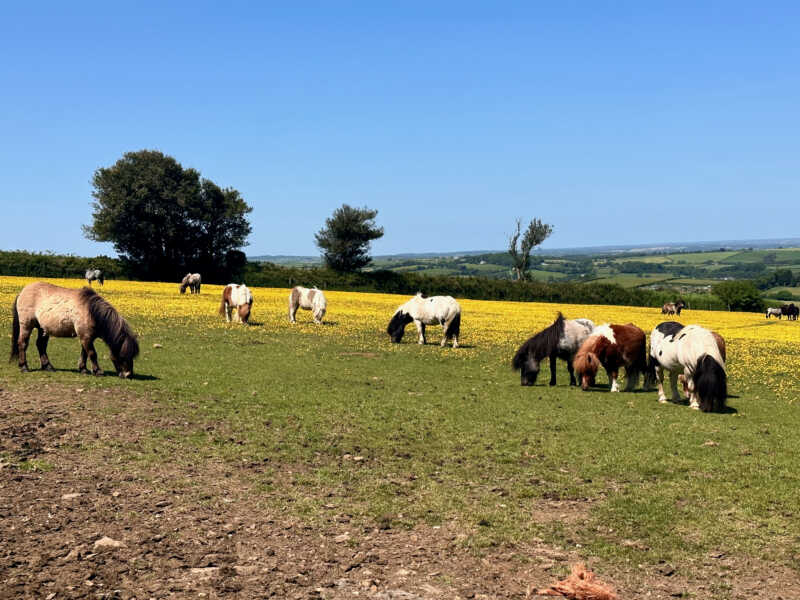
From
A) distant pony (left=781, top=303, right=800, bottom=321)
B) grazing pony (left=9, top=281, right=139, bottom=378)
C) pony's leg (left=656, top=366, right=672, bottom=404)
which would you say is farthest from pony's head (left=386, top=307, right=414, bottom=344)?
distant pony (left=781, top=303, right=800, bottom=321)

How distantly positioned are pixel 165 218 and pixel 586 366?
66452 millimetres

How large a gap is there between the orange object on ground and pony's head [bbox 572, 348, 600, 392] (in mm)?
10978

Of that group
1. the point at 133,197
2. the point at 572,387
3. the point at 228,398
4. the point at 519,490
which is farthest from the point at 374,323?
the point at 133,197

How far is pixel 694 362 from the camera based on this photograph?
1476 centimetres

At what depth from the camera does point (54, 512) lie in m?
7.56

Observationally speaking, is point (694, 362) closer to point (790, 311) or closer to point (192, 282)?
point (192, 282)

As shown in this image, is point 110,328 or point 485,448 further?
point 110,328

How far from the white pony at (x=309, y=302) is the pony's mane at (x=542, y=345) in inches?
608

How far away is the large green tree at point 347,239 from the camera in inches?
3270

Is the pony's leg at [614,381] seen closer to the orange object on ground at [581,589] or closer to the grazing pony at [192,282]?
the orange object on ground at [581,589]

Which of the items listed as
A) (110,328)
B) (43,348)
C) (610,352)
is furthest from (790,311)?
(43,348)

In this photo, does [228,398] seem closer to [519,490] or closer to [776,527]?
[519,490]

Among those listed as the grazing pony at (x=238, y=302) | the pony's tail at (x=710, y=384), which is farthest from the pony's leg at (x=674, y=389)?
the grazing pony at (x=238, y=302)

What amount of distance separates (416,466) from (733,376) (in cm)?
1509
